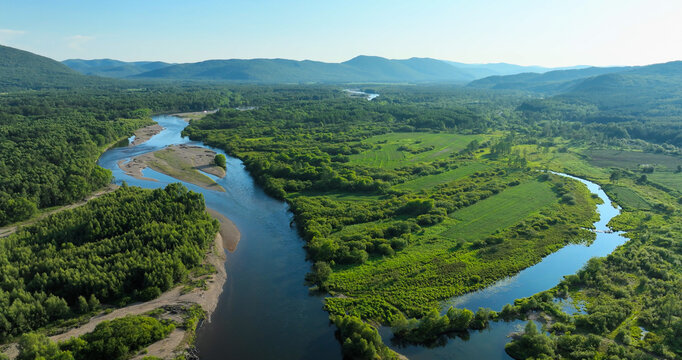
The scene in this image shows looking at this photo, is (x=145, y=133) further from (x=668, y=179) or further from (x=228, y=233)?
(x=668, y=179)

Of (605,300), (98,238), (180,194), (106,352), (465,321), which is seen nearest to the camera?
(106,352)

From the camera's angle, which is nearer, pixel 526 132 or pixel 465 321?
pixel 465 321

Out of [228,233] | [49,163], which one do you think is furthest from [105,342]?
[49,163]

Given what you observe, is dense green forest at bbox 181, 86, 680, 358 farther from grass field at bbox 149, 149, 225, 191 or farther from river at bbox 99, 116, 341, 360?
grass field at bbox 149, 149, 225, 191

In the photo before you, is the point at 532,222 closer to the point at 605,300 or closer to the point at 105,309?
the point at 605,300

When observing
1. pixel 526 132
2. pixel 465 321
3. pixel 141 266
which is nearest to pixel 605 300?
pixel 465 321
